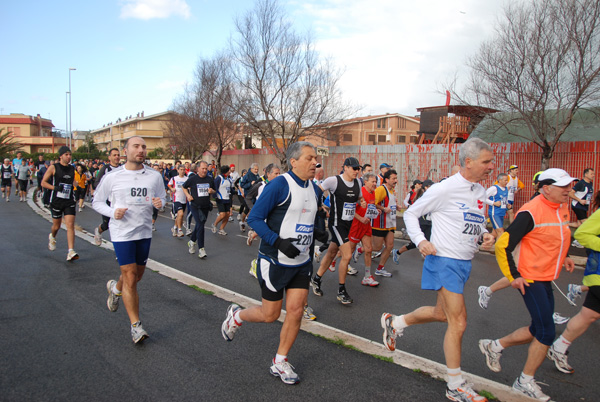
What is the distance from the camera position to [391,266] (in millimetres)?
8539

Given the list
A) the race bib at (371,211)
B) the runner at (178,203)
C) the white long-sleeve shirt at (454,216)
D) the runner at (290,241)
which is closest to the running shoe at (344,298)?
the race bib at (371,211)

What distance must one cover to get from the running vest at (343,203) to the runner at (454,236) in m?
2.47

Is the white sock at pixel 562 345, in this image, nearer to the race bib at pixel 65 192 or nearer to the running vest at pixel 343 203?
the running vest at pixel 343 203

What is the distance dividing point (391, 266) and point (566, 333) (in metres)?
4.65

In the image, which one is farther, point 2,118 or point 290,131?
point 2,118

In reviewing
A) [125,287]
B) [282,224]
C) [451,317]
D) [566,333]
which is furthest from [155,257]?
[566,333]

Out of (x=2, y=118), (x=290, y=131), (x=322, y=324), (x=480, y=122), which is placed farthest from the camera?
(x=2, y=118)

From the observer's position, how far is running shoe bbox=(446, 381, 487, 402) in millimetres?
3166

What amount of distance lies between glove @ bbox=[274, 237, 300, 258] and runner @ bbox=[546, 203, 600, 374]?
2.75 metres

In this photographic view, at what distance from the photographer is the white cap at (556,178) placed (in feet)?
11.2

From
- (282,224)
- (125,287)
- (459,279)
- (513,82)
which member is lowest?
(125,287)

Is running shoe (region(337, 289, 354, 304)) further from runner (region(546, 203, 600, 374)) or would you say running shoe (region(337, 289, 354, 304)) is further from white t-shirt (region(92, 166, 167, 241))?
white t-shirt (region(92, 166, 167, 241))

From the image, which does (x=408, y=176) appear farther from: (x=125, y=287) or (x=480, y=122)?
(x=125, y=287)

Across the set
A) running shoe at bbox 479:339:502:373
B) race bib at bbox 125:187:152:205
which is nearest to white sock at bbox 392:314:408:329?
running shoe at bbox 479:339:502:373
